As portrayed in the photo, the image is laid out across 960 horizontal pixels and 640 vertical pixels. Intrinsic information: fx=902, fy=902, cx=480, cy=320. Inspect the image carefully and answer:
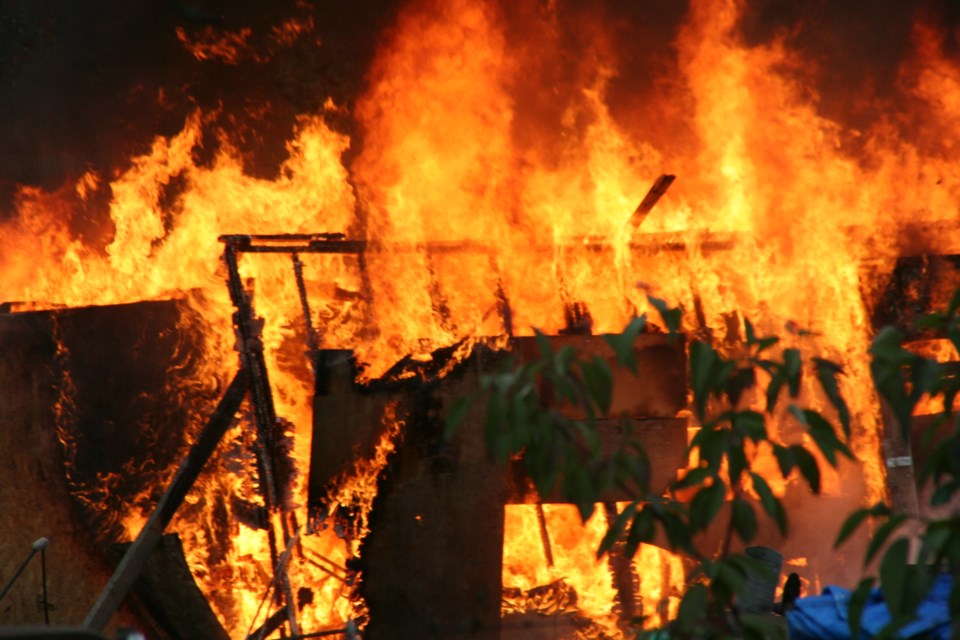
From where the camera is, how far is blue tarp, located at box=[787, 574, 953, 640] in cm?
271

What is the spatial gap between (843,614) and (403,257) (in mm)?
3932

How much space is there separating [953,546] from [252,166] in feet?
22.3

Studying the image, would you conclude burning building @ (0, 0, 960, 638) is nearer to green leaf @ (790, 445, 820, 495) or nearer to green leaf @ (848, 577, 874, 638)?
green leaf @ (790, 445, 820, 495)

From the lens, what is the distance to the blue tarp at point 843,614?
271cm

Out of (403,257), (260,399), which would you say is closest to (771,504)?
(260,399)

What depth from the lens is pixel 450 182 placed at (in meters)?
7.15

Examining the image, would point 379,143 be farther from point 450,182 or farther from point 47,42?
point 47,42

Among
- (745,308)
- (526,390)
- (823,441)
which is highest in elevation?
(745,308)

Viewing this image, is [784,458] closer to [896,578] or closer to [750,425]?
[750,425]

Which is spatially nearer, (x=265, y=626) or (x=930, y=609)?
(x=930, y=609)

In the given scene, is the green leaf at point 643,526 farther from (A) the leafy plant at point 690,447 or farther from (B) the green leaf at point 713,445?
(B) the green leaf at point 713,445

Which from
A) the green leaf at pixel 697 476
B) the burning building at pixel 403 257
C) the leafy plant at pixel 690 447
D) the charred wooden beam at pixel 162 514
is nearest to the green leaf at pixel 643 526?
the leafy plant at pixel 690 447

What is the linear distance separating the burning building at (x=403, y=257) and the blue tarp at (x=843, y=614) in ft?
4.06

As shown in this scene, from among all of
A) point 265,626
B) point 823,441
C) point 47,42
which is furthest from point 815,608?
point 47,42
